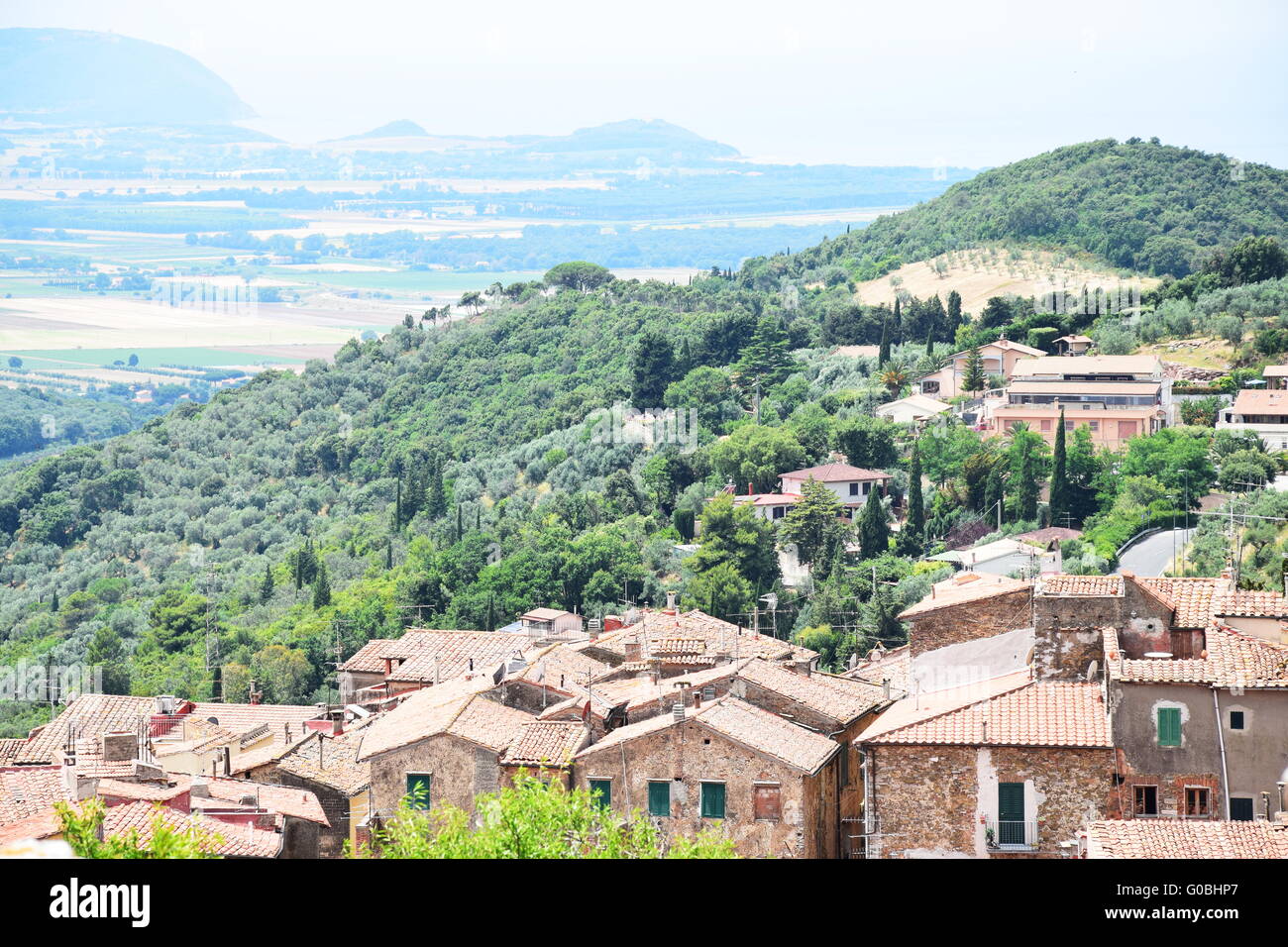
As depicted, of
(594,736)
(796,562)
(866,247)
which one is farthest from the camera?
(866,247)

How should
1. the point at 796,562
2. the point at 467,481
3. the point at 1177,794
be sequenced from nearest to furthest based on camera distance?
1. the point at 1177,794
2. the point at 796,562
3. the point at 467,481

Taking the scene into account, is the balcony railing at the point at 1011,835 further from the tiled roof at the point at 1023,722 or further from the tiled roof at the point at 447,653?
the tiled roof at the point at 447,653

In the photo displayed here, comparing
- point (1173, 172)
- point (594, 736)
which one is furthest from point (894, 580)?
point (1173, 172)

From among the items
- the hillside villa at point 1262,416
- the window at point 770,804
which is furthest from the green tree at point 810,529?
the window at point 770,804

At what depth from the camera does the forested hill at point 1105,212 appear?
265 feet

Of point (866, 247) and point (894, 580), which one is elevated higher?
point (866, 247)

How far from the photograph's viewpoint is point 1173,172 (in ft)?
288

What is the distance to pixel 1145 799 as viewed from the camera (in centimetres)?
1323

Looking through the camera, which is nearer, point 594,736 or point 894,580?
point 594,736

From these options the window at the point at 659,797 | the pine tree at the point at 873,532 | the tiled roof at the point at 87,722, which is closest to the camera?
the window at the point at 659,797

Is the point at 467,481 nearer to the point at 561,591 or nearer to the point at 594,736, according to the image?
the point at 561,591

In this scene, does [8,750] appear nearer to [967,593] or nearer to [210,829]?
[210,829]

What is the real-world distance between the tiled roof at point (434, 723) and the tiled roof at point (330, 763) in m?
0.30
